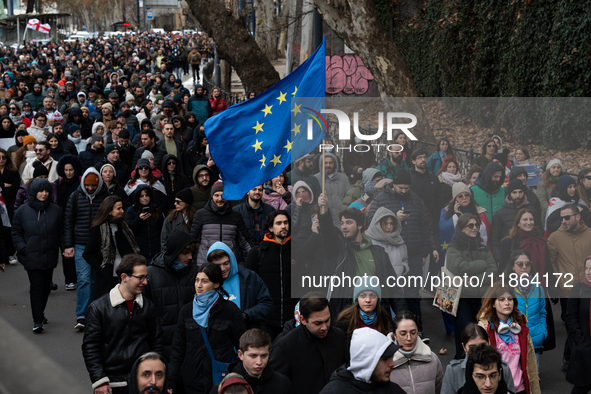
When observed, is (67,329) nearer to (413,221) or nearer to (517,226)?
(413,221)

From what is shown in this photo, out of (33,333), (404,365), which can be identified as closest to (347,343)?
(404,365)

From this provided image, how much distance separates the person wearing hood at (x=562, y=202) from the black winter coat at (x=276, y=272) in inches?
108

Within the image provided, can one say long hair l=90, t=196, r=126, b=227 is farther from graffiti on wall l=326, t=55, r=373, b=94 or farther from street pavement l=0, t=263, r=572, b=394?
graffiti on wall l=326, t=55, r=373, b=94

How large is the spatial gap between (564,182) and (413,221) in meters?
2.25

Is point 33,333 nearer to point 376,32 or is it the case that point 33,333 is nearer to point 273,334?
point 273,334

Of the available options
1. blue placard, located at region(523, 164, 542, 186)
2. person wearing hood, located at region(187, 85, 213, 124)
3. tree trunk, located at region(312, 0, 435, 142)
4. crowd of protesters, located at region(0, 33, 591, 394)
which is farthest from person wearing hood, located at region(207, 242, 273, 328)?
Answer: person wearing hood, located at region(187, 85, 213, 124)

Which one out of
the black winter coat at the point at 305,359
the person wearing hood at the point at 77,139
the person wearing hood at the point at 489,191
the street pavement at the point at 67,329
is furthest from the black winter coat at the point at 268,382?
the person wearing hood at the point at 77,139

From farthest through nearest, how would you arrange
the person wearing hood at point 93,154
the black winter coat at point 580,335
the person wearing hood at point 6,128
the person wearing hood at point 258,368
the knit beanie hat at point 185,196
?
the person wearing hood at point 6,128, the person wearing hood at point 93,154, the knit beanie hat at point 185,196, the black winter coat at point 580,335, the person wearing hood at point 258,368

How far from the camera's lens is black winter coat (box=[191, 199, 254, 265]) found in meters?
7.04

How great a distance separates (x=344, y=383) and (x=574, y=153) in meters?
12.0

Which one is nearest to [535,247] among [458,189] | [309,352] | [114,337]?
[458,189]

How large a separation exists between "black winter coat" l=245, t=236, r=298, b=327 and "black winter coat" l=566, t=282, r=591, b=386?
2.18 meters

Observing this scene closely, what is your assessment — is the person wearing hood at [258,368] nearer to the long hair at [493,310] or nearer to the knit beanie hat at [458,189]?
the long hair at [493,310]

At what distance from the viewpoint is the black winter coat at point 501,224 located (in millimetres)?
6820
